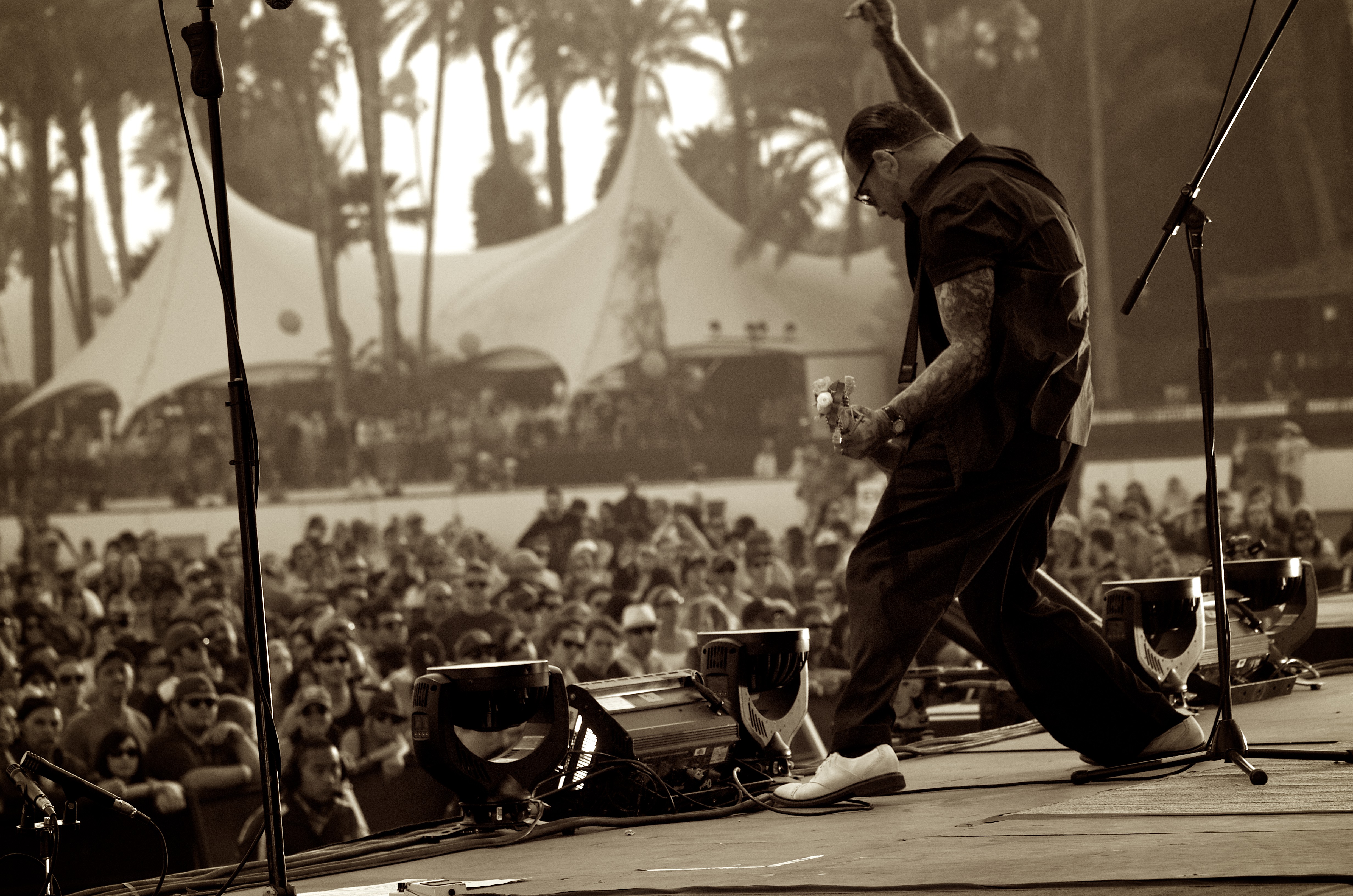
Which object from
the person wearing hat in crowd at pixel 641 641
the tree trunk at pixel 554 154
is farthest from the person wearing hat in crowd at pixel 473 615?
the tree trunk at pixel 554 154

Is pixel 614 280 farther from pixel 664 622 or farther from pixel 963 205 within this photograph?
pixel 963 205

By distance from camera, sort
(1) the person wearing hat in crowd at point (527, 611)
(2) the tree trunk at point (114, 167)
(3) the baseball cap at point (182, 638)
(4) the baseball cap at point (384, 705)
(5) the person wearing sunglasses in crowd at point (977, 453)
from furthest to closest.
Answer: (2) the tree trunk at point (114, 167) → (1) the person wearing hat in crowd at point (527, 611) → (3) the baseball cap at point (182, 638) → (4) the baseball cap at point (384, 705) → (5) the person wearing sunglasses in crowd at point (977, 453)

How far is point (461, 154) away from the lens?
95.2 feet

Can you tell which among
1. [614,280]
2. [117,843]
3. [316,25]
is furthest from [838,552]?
[316,25]

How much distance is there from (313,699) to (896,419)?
14.7ft

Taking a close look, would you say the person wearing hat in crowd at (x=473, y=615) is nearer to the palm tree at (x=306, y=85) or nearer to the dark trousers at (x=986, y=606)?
the dark trousers at (x=986, y=606)

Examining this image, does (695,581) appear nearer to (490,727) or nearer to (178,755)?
(178,755)

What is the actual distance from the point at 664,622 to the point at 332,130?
22.5 metres

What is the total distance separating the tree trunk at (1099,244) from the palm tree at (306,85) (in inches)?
542

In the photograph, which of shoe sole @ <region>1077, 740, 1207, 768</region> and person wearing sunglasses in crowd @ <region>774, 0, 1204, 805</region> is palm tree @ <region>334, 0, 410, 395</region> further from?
shoe sole @ <region>1077, 740, 1207, 768</region>

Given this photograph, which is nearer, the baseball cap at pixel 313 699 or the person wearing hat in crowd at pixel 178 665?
the baseball cap at pixel 313 699

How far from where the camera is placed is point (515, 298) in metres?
26.1

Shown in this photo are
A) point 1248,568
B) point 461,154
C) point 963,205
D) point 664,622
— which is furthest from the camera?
point 461,154

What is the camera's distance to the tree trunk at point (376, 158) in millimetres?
27625
